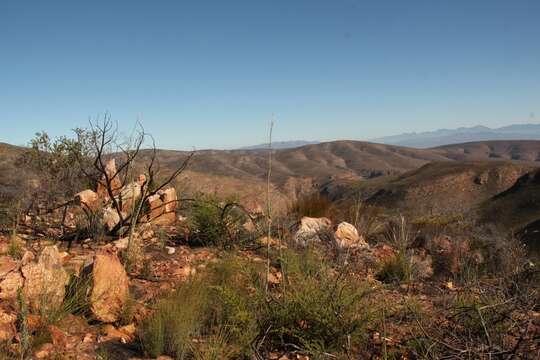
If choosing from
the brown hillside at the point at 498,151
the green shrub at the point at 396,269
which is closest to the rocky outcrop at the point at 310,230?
the green shrub at the point at 396,269

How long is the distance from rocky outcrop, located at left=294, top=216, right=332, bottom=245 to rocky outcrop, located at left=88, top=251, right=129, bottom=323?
8.66 ft

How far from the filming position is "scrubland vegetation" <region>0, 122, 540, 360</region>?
9.21 feet

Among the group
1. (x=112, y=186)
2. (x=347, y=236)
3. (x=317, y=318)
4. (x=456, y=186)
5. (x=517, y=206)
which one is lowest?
(x=517, y=206)

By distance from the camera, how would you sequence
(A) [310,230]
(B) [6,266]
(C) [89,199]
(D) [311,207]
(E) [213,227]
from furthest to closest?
(D) [311,207]
(C) [89,199]
(A) [310,230]
(E) [213,227]
(B) [6,266]

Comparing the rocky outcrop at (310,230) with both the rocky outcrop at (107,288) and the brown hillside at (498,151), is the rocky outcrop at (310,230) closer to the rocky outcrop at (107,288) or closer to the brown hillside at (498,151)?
the rocky outcrop at (107,288)

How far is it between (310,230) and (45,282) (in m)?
3.76

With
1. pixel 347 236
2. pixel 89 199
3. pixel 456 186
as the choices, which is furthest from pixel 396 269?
pixel 456 186

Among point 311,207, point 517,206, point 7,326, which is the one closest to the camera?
point 7,326

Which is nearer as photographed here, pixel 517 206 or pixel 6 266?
pixel 6 266

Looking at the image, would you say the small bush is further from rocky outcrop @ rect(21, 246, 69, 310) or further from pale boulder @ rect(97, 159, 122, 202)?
rocky outcrop @ rect(21, 246, 69, 310)

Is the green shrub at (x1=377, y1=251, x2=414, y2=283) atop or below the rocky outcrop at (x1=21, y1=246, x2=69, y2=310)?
below

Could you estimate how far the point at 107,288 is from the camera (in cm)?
344

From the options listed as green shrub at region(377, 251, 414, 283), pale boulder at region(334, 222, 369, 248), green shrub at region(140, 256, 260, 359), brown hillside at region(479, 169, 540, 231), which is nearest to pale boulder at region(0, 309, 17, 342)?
green shrub at region(140, 256, 260, 359)

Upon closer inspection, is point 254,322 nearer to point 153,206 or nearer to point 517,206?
point 153,206
